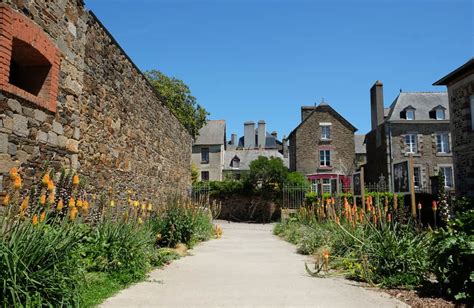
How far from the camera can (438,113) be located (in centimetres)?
2972

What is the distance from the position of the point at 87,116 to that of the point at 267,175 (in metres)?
20.2

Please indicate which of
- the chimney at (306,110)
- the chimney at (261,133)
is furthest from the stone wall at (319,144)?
the chimney at (261,133)

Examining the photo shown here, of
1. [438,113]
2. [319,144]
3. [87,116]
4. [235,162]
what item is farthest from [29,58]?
[235,162]

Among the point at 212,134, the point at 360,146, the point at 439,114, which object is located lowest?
the point at 360,146

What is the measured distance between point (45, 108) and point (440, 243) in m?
5.49

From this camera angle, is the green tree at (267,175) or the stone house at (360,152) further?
the stone house at (360,152)

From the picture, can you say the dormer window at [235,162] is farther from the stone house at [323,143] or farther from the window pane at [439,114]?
the window pane at [439,114]

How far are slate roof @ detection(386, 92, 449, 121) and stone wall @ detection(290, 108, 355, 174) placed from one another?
5.18 m

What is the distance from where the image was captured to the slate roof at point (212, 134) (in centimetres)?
4044

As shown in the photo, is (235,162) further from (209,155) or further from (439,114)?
(439,114)

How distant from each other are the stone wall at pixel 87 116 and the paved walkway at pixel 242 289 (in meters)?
2.27

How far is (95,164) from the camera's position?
750 centimetres

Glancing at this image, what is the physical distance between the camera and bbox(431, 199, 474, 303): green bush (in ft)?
13.8

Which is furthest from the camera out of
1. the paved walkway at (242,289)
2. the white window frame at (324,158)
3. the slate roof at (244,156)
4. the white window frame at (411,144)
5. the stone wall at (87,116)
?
the slate roof at (244,156)
